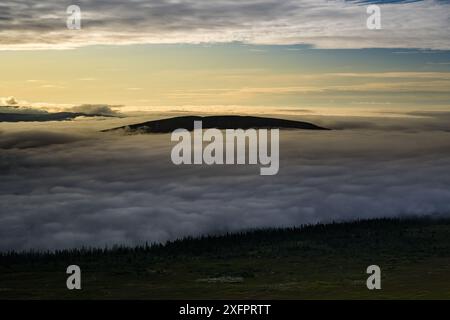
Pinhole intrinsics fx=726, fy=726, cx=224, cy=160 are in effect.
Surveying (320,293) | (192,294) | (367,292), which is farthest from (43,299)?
(367,292)

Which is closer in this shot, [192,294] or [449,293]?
[449,293]
